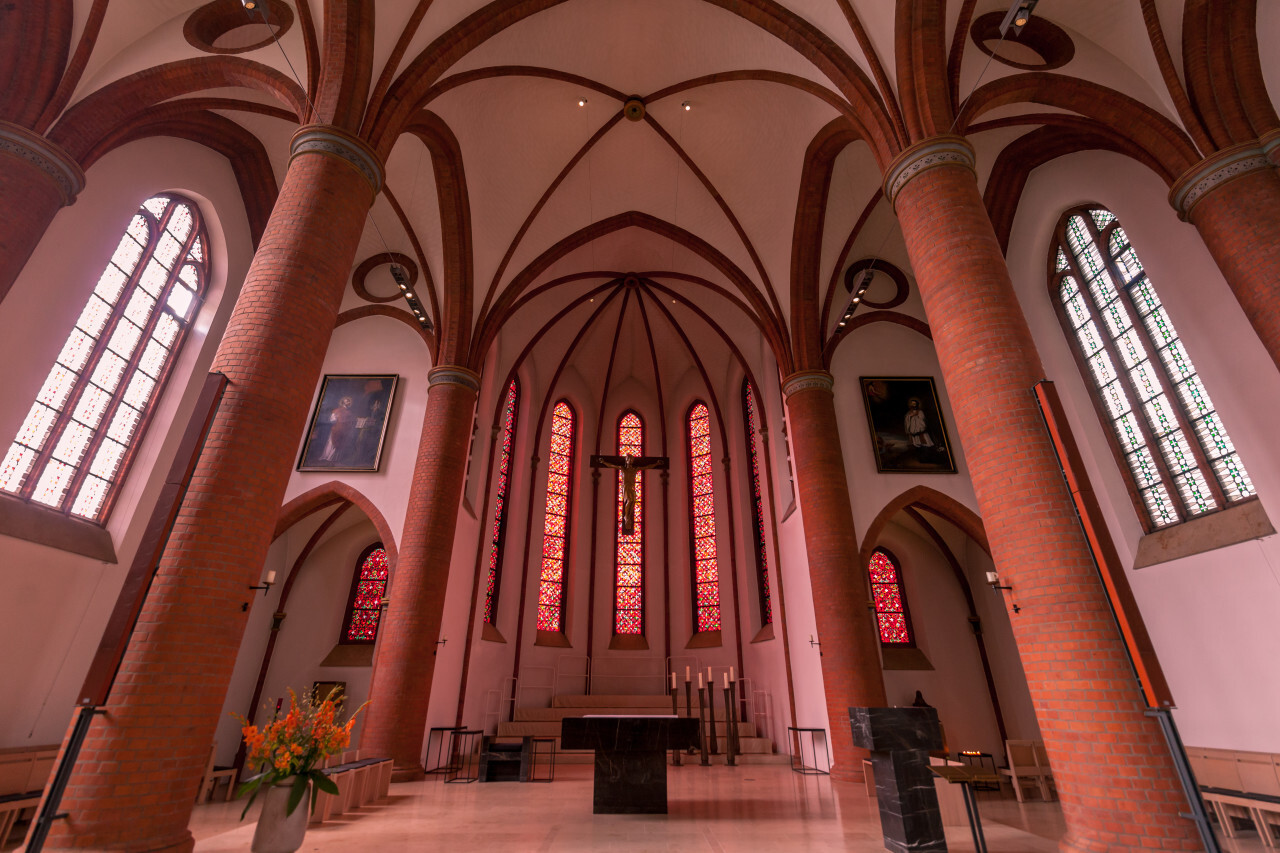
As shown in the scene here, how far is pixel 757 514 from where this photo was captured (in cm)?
1554

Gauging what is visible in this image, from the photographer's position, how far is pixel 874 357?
1304 cm

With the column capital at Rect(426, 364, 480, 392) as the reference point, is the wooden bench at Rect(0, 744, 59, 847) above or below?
below

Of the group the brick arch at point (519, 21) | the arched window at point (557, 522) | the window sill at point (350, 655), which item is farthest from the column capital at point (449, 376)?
the window sill at point (350, 655)

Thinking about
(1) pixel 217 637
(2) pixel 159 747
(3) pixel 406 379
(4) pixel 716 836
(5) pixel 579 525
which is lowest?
(4) pixel 716 836

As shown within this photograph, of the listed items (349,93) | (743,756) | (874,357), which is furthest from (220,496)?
(874,357)

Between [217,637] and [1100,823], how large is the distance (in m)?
6.32

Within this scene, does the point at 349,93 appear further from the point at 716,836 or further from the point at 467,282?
the point at 716,836

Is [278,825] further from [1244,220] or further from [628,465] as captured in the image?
[1244,220]

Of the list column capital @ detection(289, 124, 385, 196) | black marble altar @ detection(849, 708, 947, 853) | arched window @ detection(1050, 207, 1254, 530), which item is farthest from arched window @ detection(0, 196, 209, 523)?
arched window @ detection(1050, 207, 1254, 530)

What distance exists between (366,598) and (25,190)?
10.2 metres

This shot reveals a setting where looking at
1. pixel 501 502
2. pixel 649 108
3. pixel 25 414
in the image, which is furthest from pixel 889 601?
pixel 25 414

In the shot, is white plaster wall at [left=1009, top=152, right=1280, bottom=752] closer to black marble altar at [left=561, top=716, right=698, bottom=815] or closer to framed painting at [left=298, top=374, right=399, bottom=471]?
black marble altar at [left=561, top=716, right=698, bottom=815]

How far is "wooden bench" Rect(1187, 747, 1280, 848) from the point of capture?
582 centimetres

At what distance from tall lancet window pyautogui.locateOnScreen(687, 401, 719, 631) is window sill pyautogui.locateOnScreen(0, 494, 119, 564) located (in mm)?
11842
